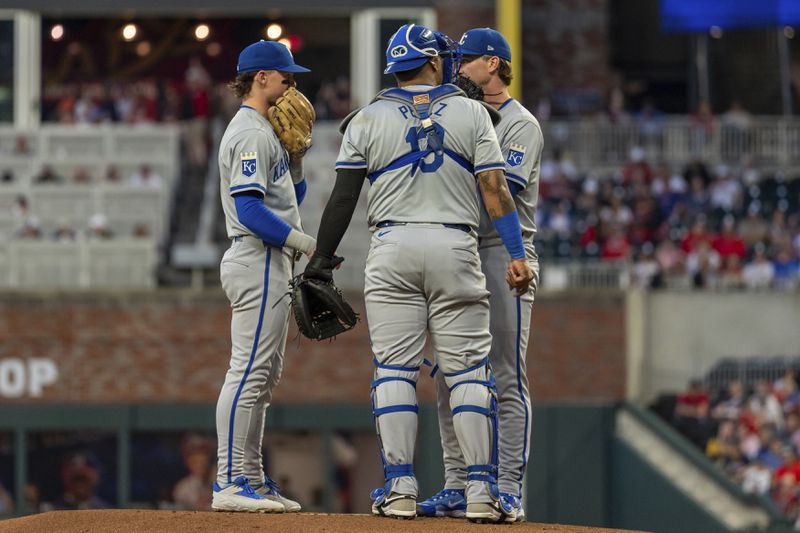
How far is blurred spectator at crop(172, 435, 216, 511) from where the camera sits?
22.6 m

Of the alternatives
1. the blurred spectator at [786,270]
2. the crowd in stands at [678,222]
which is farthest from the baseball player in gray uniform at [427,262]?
the blurred spectator at [786,270]

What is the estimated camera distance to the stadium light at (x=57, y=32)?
2802 cm

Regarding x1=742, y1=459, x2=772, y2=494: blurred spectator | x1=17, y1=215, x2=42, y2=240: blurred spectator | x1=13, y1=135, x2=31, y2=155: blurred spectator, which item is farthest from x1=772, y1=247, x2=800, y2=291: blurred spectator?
x1=13, y1=135, x2=31, y2=155: blurred spectator

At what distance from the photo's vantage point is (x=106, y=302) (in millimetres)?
23391

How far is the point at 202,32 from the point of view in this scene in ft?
96.0

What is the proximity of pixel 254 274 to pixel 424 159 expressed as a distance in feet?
3.62

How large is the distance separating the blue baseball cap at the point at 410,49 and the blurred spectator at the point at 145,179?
1627 cm

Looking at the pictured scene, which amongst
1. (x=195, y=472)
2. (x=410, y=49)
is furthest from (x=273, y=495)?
(x=195, y=472)

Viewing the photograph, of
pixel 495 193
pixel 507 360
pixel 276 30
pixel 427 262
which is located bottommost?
pixel 507 360

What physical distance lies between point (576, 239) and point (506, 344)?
49.1 ft

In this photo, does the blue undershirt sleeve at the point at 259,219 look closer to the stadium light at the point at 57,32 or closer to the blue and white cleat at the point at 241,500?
the blue and white cleat at the point at 241,500

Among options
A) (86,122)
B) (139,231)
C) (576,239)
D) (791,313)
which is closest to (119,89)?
(86,122)

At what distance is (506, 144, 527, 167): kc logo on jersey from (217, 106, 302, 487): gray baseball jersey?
1.19 m

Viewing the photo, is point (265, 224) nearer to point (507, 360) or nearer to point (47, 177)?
point (507, 360)
